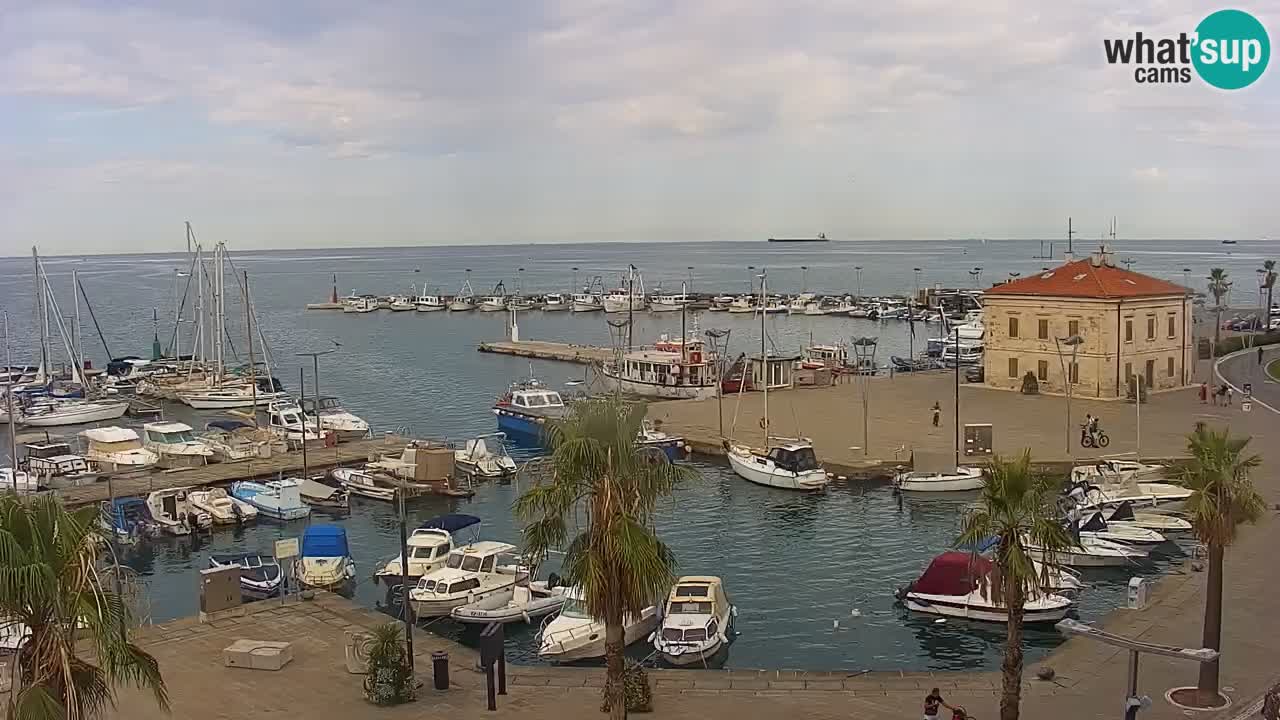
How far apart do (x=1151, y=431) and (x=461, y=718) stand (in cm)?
3847

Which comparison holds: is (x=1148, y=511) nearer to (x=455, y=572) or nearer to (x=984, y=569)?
(x=984, y=569)

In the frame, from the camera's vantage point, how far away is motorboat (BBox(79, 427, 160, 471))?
51406 millimetres

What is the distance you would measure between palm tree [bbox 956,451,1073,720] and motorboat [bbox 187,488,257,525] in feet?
105

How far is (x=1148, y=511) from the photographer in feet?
125

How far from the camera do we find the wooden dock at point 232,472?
45969 millimetres

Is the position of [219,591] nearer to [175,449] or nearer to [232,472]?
[232,472]

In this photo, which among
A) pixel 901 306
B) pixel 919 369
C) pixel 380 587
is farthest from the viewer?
pixel 901 306

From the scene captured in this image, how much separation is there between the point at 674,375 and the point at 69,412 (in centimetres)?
3805

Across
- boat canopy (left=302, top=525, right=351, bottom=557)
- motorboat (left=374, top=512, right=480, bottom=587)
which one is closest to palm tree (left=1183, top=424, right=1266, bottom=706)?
motorboat (left=374, top=512, right=480, bottom=587)

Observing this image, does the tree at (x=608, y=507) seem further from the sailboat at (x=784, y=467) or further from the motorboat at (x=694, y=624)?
the sailboat at (x=784, y=467)

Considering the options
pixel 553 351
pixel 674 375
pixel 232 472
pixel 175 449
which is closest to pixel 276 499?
pixel 232 472

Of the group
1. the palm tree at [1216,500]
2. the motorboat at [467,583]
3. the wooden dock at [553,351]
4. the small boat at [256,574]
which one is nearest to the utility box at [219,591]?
the small boat at [256,574]

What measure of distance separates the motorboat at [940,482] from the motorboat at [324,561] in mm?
21281

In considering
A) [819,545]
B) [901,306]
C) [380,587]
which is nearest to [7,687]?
[380,587]
